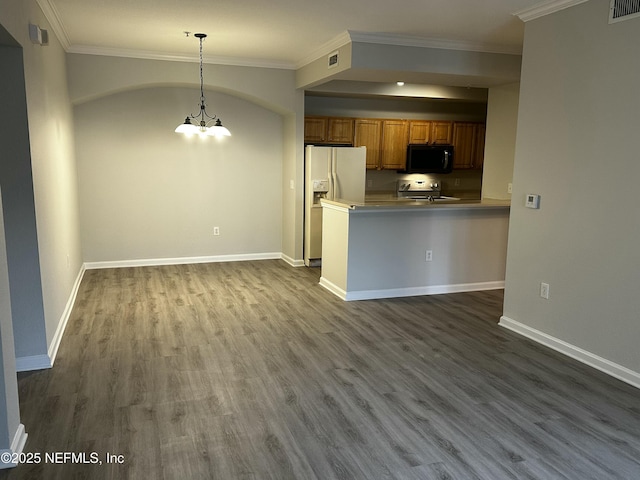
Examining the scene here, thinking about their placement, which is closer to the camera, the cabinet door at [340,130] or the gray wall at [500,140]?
the gray wall at [500,140]

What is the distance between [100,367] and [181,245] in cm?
358

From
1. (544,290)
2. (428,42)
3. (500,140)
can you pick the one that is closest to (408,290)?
(544,290)

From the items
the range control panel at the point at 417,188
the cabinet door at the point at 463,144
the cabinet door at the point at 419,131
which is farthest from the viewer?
the range control panel at the point at 417,188

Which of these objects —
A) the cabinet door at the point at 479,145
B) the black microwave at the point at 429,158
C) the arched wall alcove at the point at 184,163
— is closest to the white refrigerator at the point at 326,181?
the arched wall alcove at the point at 184,163

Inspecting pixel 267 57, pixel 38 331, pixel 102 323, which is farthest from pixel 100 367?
pixel 267 57

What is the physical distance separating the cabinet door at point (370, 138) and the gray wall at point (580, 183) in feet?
12.4

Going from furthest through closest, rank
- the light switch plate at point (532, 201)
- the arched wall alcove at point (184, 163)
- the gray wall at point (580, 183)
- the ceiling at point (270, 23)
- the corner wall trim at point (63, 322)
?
the arched wall alcove at point (184, 163) < the light switch plate at point (532, 201) < the ceiling at point (270, 23) < the corner wall trim at point (63, 322) < the gray wall at point (580, 183)

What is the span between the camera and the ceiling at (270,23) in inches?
156

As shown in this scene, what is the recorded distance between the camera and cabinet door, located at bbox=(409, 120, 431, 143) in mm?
8148

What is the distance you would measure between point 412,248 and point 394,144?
3119mm

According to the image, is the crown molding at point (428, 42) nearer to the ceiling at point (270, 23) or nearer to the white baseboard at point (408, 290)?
the ceiling at point (270, 23)

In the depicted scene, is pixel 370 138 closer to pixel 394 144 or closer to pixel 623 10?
pixel 394 144

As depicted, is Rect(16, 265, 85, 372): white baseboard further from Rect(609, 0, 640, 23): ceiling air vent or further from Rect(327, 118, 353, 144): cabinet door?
Rect(327, 118, 353, 144): cabinet door

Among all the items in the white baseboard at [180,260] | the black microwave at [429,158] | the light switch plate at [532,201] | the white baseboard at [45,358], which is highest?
the black microwave at [429,158]
